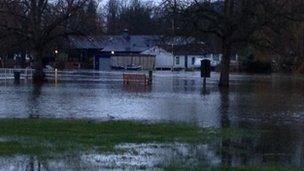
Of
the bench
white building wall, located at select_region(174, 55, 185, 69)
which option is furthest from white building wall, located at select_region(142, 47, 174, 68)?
the bench

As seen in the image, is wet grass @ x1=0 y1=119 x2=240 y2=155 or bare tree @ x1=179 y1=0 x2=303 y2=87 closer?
wet grass @ x1=0 y1=119 x2=240 y2=155

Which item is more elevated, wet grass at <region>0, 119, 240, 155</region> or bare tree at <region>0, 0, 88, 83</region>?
bare tree at <region>0, 0, 88, 83</region>

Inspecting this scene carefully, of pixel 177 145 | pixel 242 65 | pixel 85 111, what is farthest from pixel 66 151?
pixel 242 65

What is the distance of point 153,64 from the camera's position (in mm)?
122938

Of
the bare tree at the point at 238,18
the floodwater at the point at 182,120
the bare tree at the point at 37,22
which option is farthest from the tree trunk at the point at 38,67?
the floodwater at the point at 182,120

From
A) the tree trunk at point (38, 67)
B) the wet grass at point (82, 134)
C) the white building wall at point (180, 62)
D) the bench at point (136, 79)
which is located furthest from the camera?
the white building wall at point (180, 62)

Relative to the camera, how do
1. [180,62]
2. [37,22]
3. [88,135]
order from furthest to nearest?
[180,62] → [37,22] → [88,135]

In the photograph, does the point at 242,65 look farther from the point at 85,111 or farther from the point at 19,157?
the point at 19,157

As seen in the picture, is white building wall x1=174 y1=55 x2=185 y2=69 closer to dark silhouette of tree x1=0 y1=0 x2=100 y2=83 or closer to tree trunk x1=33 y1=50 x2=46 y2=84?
dark silhouette of tree x1=0 y1=0 x2=100 y2=83

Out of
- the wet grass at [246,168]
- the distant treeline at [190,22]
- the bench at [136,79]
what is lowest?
the bench at [136,79]

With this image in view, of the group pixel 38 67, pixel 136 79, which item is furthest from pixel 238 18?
pixel 38 67

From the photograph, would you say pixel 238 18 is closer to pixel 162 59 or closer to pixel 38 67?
pixel 38 67

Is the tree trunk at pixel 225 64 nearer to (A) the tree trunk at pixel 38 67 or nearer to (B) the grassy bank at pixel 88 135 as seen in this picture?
(A) the tree trunk at pixel 38 67

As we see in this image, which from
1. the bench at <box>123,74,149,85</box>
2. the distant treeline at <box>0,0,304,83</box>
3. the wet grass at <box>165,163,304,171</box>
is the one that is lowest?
the bench at <box>123,74,149,85</box>
